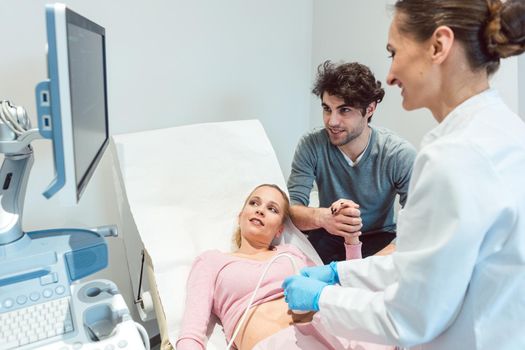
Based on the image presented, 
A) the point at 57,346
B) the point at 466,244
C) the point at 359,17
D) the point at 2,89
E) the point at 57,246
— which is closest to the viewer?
the point at 466,244

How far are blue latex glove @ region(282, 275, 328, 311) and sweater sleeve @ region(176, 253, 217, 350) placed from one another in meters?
0.31

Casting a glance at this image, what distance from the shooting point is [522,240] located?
0.74 meters

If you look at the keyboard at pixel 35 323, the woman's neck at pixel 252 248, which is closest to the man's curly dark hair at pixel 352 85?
the woman's neck at pixel 252 248

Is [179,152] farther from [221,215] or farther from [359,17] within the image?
[359,17]

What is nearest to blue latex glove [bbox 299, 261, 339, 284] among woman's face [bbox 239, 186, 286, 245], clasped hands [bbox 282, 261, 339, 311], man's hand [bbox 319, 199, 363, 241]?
clasped hands [bbox 282, 261, 339, 311]

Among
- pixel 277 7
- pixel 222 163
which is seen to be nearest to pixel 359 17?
pixel 277 7

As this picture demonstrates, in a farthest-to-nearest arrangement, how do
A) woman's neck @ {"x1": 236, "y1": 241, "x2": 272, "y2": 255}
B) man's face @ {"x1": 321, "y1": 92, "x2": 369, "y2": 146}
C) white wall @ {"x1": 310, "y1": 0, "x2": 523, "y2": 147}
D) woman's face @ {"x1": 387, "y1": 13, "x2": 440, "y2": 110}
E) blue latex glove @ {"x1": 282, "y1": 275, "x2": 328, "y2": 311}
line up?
white wall @ {"x1": 310, "y1": 0, "x2": 523, "y2": 147}, man's face @ {"x1": 321, "y1": 92, "x2": 369, "y2": 146}, woman's neck @ {"x1": 236, "y1": 241, "x2": 272, "y2": 255}, blue latex glove @ {"x1": 282, "y1": 275, "x2": 328, "y2": 311}, woman's face @ {"x1": 387, "y1": 13, "x2": 440, "y2": 110}

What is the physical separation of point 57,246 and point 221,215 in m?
0.72

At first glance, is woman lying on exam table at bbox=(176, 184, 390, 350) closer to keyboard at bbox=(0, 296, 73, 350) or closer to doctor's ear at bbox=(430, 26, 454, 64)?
keyboard at bbox=(0, 296, 73, 350)

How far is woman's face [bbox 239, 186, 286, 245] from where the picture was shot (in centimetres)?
155

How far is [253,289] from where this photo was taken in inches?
53.4

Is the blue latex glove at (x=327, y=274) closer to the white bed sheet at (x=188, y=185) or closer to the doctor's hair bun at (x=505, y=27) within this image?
the white bed sheet at (x=188, y=185)

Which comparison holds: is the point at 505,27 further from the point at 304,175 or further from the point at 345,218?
the point at 304,175

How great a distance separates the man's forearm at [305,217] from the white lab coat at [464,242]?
2.42 feet
